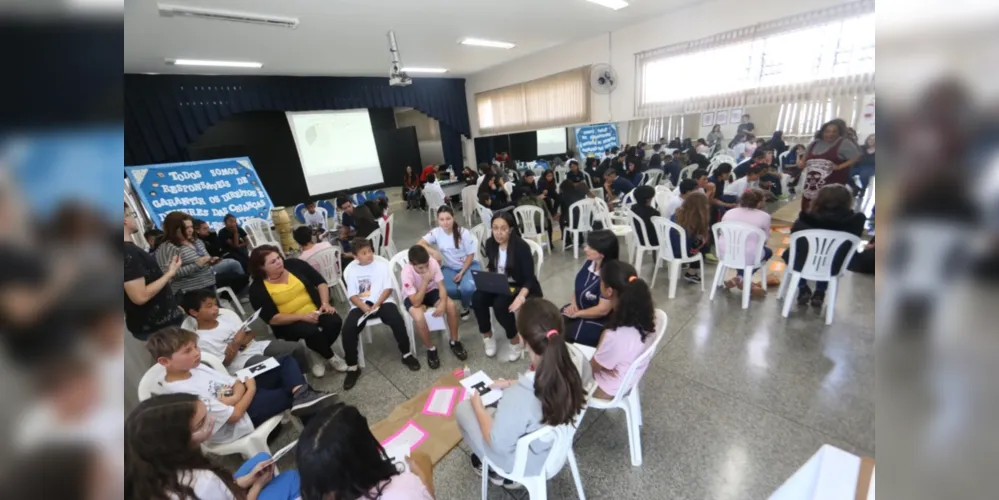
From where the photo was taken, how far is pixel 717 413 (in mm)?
1939

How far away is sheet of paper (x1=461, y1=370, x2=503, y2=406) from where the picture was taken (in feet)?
6.51

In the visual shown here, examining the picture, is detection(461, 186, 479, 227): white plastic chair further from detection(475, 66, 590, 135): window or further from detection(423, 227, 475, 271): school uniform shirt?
detection(423, 227, 475, 271): school uniform shirt

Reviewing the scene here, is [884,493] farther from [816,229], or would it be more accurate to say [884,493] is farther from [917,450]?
[816,229]

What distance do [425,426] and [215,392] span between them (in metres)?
1.00

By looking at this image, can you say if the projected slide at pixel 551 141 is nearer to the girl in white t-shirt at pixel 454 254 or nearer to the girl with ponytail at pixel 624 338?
the girl in white t-shirt at pixel 454 254

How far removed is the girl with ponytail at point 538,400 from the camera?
130cm

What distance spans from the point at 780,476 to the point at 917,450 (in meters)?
1.87

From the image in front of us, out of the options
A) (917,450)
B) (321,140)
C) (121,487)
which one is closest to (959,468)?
(917,450)

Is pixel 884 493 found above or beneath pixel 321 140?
beneath

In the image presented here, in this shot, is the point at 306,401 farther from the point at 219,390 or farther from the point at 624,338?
the point at 624,338

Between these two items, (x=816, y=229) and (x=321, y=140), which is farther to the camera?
(x=321, y=140)

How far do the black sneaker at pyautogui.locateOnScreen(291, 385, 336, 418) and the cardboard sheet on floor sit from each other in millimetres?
312

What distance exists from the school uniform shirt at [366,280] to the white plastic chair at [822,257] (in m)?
2.91

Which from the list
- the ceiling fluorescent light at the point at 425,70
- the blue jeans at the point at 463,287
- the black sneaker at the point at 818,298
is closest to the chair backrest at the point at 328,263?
the blue jeans at the point at 463,287
